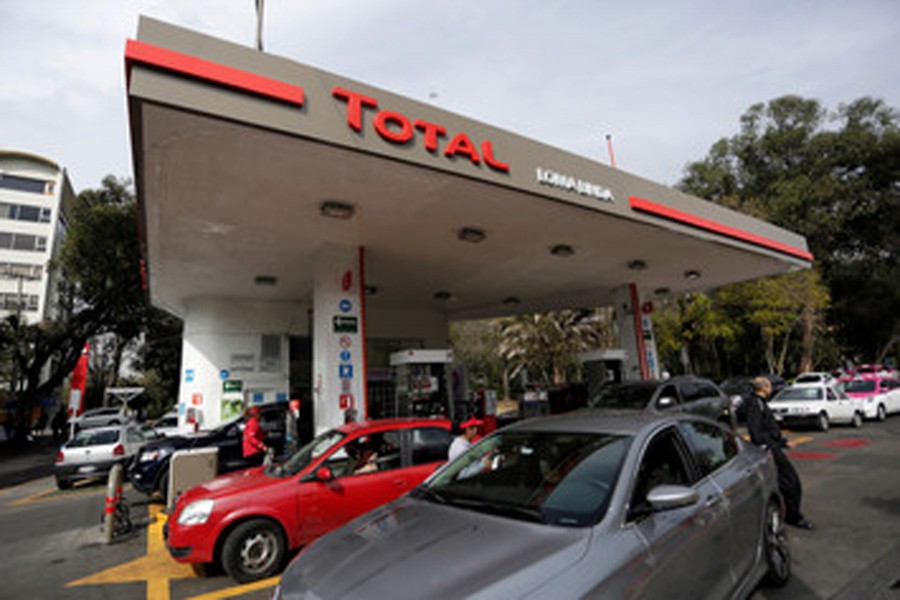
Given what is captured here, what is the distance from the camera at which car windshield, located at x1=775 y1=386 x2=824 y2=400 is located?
43.4ft

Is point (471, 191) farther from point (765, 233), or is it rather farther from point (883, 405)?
point (883, 405)

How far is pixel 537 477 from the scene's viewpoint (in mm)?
2883

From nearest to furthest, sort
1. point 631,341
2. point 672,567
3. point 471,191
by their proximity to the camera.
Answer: point 672,567 < point 471,191 < point 631,341

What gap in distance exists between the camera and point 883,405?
579 inches

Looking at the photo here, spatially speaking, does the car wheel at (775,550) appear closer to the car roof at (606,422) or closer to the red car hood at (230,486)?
the car roof at (606,422)

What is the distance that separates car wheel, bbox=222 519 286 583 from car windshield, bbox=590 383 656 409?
7429mm

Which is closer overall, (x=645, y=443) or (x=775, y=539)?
(x=645, y=443)

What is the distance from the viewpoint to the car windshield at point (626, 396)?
979 cm

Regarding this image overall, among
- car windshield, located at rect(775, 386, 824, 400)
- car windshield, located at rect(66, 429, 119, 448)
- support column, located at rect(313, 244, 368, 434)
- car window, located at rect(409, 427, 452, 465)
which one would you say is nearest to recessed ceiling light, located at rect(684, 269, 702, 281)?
car windshield, located at rect(775, 386, 824, 400)

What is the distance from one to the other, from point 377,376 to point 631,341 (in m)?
9.61

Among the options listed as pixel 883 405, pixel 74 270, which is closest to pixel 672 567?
pixel 883 405

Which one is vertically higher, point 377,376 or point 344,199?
point 344,199

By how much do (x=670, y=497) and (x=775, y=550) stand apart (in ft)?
7.21

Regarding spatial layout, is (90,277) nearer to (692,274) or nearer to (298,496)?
(298,496)
